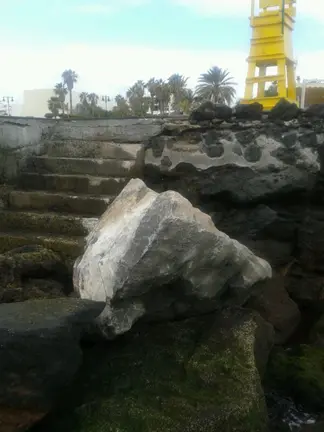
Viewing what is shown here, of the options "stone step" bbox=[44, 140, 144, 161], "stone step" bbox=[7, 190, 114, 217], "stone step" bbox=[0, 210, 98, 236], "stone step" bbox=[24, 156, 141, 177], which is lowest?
"stone step" bbox=[0, 210, 98, 236]

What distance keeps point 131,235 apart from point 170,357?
29.2 inches

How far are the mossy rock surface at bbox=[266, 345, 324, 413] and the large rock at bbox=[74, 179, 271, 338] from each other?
91 centimetres

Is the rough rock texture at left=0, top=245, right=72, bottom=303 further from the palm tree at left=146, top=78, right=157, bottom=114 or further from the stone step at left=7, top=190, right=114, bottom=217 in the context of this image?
the palm tree at left=146, top=78, right=157, bottom=114

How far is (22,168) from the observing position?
4.83 meters

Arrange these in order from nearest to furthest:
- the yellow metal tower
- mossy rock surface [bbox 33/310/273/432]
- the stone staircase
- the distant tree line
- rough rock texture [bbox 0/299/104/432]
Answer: rough rock texture [bbox 0/299/104/432] → mossy rock surface [bbox 33/310/273/432] → the stone staircase → the yellow metal tower → the distant tree line

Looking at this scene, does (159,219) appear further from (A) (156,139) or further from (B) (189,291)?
(A) (156,139)

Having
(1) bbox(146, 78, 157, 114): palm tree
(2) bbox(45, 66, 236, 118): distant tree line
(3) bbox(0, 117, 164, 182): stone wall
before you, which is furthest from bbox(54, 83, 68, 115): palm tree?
(3) bbox(0, 117, 164, 182): stone wall

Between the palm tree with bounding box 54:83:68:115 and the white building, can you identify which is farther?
the white building

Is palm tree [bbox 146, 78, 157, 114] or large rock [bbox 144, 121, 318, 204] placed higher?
palm tree [bbox 146, 78, 157, 114]

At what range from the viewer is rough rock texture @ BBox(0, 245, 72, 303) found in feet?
10.2

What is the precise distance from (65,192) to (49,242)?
0.89 metres

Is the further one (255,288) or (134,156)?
(134,156)

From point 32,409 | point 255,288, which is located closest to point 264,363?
point 255,288

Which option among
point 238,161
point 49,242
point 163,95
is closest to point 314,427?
point 49,242
